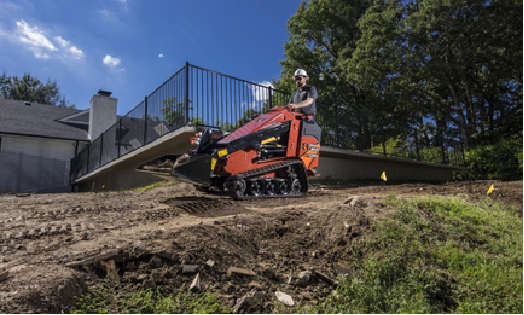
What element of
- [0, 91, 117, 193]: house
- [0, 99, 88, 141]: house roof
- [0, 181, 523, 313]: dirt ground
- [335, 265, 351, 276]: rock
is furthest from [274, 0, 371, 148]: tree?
[335, 265, 351, 276]: rock

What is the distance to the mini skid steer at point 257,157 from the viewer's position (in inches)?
257

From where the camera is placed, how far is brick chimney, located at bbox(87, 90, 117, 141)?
2492cm

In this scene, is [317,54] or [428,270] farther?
[317,54]

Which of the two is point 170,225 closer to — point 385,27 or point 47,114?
point 385,27

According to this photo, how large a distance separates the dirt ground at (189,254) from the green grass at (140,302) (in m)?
0.07

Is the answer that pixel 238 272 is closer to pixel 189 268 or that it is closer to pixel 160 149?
pixel 189 268

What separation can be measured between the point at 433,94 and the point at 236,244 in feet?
65.3

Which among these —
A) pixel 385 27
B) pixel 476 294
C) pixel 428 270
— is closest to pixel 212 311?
pixel 428 270

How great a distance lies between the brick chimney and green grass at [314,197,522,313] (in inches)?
940

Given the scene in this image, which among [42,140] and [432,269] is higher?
[42,140]

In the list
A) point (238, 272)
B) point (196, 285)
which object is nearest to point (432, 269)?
point (238, 272)

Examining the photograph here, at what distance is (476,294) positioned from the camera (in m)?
3.35

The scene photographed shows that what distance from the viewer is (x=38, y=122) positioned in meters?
25.0

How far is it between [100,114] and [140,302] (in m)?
24.7
